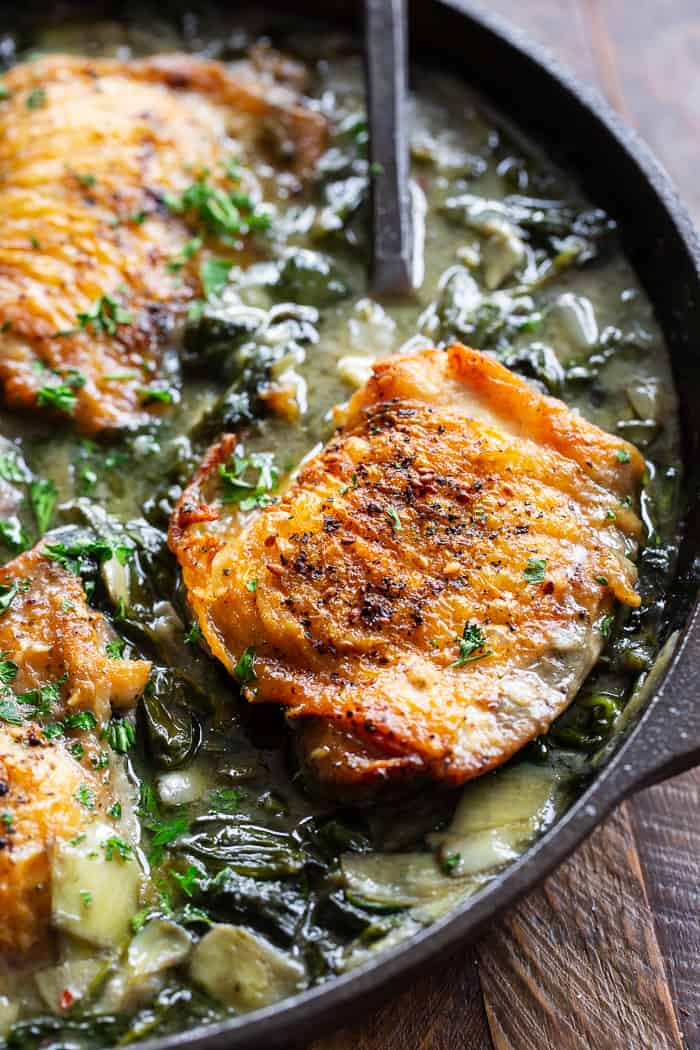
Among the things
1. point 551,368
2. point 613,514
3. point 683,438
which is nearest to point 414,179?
point 551,368

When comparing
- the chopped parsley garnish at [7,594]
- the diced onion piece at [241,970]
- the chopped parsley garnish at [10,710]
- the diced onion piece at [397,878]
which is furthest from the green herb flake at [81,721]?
the diced onion piece at [397,878]

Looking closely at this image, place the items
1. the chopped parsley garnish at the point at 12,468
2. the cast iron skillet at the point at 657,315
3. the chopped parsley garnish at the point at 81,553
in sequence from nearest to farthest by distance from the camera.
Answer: the cast iron skillet at the point at 657,315
the chopped parsley garnish at the point at 81,553
the chopped parsley garnish at the point at 12,468

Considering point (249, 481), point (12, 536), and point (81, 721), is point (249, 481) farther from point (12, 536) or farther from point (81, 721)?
point (81, 721)

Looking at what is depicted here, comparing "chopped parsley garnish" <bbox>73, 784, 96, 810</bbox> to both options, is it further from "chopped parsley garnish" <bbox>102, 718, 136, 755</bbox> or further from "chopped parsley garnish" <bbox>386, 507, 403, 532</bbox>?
"chopped parsley garnish" <bbox>386, 507, 403, 532</bbox>

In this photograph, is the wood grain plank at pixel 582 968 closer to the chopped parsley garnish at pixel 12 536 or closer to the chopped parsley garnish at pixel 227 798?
the chopped parsley garnish at pixel 227 798

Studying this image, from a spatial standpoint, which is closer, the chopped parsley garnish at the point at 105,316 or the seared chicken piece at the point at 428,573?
the seared chicken piece at the point at 428,573

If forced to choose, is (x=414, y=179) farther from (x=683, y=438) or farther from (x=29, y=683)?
(x=29, y=683)

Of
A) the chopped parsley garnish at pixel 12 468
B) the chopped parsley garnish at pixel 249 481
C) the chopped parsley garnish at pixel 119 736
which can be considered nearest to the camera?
the chopped parsley garnish at pixel 119 736
